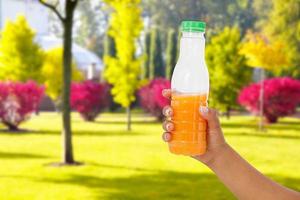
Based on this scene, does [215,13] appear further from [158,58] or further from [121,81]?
[121,81]

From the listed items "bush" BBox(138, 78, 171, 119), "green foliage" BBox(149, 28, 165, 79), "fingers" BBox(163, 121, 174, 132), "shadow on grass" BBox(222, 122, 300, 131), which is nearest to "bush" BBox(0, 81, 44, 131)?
"bush" BBox(138, 78, 171, 119)

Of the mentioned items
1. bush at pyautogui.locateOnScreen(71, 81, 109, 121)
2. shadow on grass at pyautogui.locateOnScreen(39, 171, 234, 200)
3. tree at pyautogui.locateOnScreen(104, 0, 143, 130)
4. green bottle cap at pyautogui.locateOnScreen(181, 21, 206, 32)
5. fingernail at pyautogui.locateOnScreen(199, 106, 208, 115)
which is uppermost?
tree at pyautogui.locateOnScreen(104, 0, 143, 130)

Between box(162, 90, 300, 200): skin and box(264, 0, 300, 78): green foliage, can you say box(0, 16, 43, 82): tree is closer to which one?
box(264, 0, 300, 78): green foliage

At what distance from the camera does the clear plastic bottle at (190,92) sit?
2.20m

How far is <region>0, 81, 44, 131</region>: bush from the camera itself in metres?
18.3

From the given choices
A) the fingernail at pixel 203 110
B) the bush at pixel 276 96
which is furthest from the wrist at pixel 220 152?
the bush at pixel 276 96

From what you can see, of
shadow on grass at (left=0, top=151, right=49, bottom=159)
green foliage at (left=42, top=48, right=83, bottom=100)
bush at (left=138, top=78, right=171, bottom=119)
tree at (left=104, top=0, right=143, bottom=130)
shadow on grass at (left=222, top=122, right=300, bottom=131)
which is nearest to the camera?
shadow on grass at (left=0, top=151, right=49, bottom=159)

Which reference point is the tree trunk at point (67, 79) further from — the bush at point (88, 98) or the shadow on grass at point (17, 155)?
the bush at point (88, 98)

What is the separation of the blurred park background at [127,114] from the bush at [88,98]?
0.16 ft

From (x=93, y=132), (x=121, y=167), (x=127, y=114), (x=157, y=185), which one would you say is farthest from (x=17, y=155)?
(x=127, y=114)

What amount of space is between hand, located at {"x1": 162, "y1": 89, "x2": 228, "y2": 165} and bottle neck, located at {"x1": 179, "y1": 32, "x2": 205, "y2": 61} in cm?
22

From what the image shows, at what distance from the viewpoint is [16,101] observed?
18.4 metres

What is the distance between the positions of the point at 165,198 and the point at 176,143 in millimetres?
5954

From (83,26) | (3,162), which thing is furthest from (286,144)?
(83,26)
